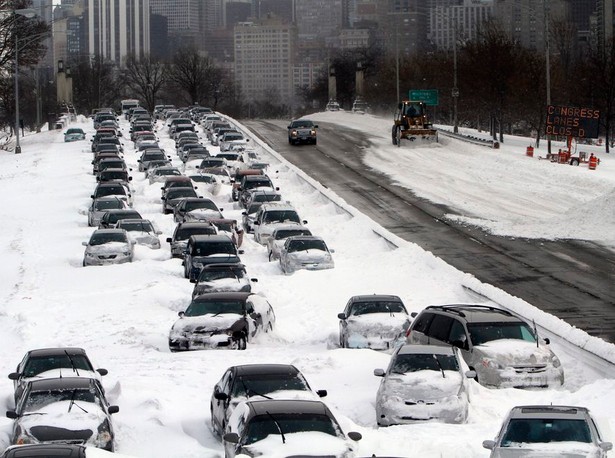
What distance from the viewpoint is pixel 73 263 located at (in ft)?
125

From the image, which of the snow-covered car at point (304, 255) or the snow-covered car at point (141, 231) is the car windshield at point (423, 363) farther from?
the snow-covered car at point (141, 231)

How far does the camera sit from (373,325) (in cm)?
2500

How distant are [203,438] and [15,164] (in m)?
57.1

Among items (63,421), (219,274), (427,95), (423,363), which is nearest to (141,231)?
(219,274)

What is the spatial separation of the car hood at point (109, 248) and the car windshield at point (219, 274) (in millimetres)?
6890

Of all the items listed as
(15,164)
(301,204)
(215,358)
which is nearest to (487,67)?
(15,164)

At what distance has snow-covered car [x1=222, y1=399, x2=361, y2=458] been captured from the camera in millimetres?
14852

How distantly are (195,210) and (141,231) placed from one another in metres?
4.19

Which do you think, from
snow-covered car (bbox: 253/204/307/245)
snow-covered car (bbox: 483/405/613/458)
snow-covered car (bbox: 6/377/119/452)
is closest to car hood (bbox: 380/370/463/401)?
snow-covered car (bbox: 483/405/613/458)

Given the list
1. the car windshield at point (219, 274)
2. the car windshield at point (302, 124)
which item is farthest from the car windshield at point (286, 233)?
the car windshield at point (302, 124)

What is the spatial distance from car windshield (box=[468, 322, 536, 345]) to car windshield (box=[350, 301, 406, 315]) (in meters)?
3.59

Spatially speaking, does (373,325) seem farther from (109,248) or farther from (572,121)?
(572,121)

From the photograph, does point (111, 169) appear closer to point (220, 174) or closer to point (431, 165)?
point (220, 174)

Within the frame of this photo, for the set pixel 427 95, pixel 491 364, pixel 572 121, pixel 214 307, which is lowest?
pixel 491 364
